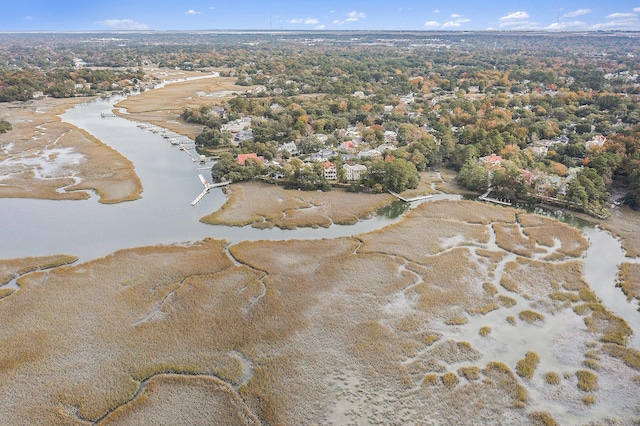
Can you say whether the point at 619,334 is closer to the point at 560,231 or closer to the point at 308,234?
the point at 560,231

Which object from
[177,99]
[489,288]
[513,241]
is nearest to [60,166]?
[489,288]

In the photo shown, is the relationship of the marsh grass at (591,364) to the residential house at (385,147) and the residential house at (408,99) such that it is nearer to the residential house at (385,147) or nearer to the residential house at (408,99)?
the residential house at (385,147)

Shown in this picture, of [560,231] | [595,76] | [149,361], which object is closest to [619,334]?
[560,231]

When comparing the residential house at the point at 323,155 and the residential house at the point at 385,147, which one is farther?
the residential house at the point at 385,147

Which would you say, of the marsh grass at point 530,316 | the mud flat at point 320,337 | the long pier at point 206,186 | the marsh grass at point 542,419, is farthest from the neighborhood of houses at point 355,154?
the marsh grass at point 542,419

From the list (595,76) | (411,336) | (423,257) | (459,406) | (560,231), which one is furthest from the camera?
(595,76)

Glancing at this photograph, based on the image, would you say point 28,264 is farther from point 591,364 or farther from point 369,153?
point 369,153
